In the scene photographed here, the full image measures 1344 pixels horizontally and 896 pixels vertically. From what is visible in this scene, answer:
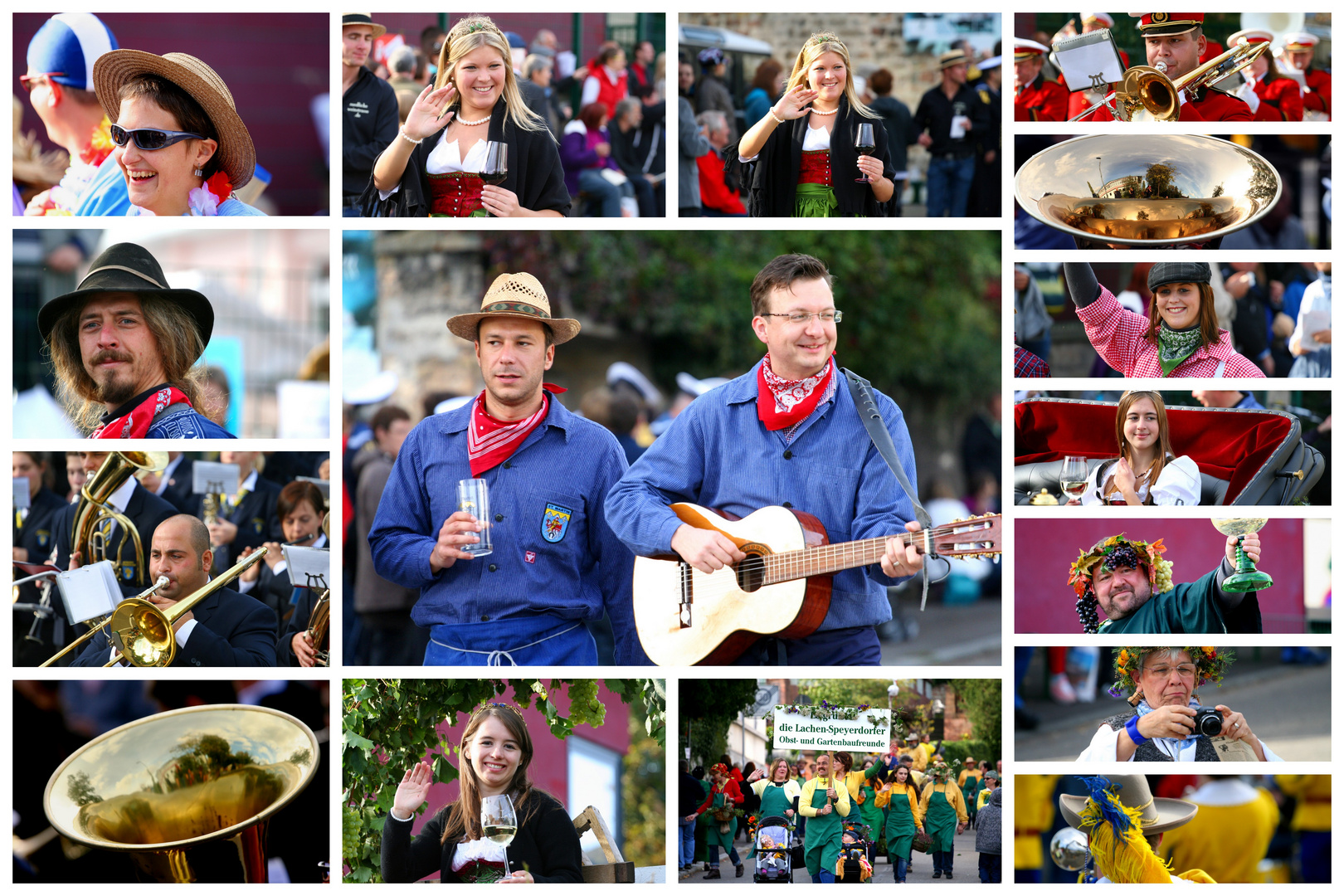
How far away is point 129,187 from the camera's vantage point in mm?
5270

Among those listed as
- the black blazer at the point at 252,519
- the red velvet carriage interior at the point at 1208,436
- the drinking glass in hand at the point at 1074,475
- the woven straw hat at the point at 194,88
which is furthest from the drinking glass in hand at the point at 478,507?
the drinking glass in hand at the point at 1074,475

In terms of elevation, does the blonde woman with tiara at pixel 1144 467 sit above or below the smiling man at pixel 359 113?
below

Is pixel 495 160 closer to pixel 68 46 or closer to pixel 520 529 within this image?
pixel 520 529

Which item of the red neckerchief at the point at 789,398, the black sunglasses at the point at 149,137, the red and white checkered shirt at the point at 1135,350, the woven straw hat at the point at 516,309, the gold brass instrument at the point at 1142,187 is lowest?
the red neckerchief at the point at 789,398

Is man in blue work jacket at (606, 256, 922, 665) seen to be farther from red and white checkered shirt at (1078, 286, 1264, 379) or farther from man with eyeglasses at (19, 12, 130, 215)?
man with eyeglasses at (19, 12, 130, 215)

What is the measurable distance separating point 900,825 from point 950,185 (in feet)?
8.37

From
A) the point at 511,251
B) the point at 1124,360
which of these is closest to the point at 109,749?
the point at 1124,360

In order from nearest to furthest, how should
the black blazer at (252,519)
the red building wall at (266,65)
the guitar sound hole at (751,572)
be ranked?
the guitar sound hole at (751,572) < the black blazer at (252,519) < the red building wall at (266,65)

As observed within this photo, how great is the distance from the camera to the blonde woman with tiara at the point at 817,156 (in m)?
5.36

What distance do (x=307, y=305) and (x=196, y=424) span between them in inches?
167

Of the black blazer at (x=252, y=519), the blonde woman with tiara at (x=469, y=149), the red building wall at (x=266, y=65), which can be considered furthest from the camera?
the red building wall at (x=266, y=65)

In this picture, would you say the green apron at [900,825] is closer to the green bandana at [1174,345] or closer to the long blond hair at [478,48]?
the green bandana at [1174,345]

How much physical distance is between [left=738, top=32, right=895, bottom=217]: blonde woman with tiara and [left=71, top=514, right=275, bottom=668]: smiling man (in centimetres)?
253

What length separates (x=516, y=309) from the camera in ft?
16.4
